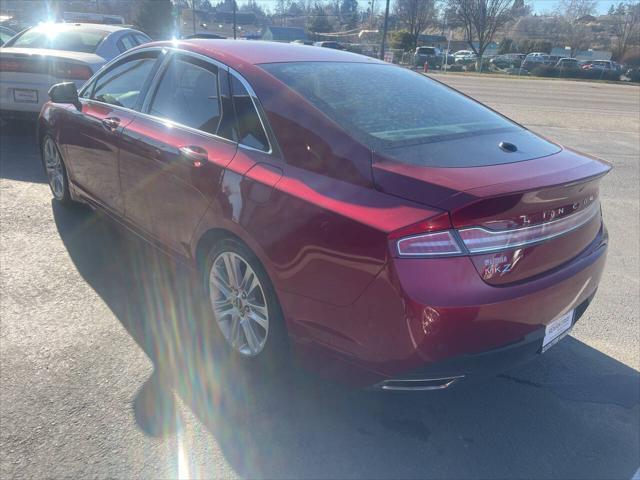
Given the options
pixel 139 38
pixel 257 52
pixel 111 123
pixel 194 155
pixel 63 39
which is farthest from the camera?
pixel 139 38

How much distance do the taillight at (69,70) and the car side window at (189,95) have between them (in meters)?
3.82

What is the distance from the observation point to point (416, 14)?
223 ft

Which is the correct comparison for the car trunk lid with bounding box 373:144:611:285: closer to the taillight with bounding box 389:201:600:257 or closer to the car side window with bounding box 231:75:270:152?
the taillight with bounding box 389:201:600:257

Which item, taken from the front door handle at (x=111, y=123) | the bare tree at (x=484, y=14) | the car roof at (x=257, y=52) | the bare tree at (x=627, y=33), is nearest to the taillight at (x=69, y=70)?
the front door handle at (x=111, y=123)

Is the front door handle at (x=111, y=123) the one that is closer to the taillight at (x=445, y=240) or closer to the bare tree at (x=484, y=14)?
the taillight at (x=445, y=240)

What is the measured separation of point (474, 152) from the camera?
8.11 feet

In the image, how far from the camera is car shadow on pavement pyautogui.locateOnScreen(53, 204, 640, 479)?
7.77 ft

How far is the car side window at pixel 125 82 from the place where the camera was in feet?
12.6

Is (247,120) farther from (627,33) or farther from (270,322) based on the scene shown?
(627,33)

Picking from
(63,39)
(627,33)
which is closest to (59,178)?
(63,39)

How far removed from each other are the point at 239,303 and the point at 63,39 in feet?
22.7

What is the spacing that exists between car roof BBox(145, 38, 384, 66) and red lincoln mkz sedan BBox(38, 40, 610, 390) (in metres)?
0.02

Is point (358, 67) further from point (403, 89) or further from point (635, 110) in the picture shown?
point (635, 110)

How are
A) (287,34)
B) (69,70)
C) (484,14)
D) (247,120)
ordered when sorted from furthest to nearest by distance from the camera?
(287,34) → (484,14) → (69,70) → (247,120)
